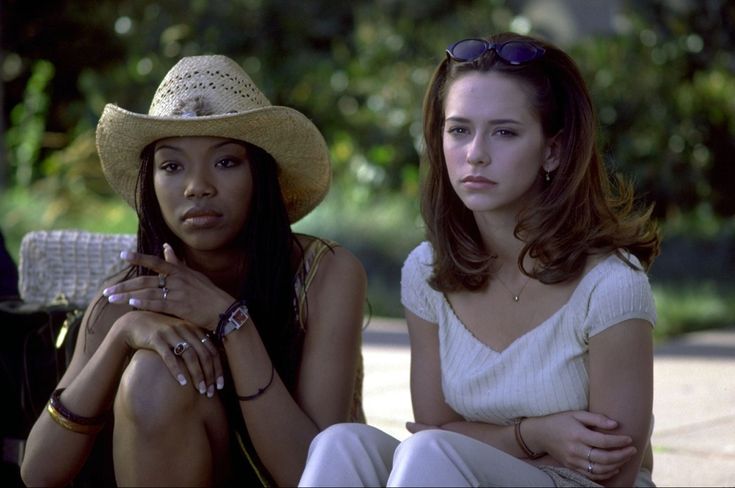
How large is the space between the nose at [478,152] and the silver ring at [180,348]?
2.60 feet

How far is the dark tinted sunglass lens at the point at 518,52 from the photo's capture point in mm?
2875

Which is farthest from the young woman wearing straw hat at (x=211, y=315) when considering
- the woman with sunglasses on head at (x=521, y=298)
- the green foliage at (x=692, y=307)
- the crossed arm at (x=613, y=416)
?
the green foliage at (x=692, y=307)

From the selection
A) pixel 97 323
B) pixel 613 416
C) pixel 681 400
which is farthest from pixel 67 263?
pixel 681 400

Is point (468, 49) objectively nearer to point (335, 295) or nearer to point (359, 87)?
point (335, 295)

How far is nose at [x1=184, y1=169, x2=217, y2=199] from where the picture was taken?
306 cm

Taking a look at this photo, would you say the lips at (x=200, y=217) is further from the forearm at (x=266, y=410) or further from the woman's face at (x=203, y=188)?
the forearm at (x=266, y=410)

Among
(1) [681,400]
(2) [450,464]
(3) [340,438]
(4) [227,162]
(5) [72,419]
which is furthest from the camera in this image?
(1) [681,400]

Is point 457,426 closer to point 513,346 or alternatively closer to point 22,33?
point 513,346

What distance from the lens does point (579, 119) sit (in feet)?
9.51

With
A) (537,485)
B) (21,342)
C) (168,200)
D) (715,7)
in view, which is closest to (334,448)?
(537,485)

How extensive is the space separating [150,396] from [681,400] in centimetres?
298

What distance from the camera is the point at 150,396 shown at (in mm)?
2812

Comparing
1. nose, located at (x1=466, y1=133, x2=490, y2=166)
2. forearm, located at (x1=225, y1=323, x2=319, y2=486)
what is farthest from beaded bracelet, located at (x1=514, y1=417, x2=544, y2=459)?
nose, located at (x1=466, y1=133, x2=490, y2=166)

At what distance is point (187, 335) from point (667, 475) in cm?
188
